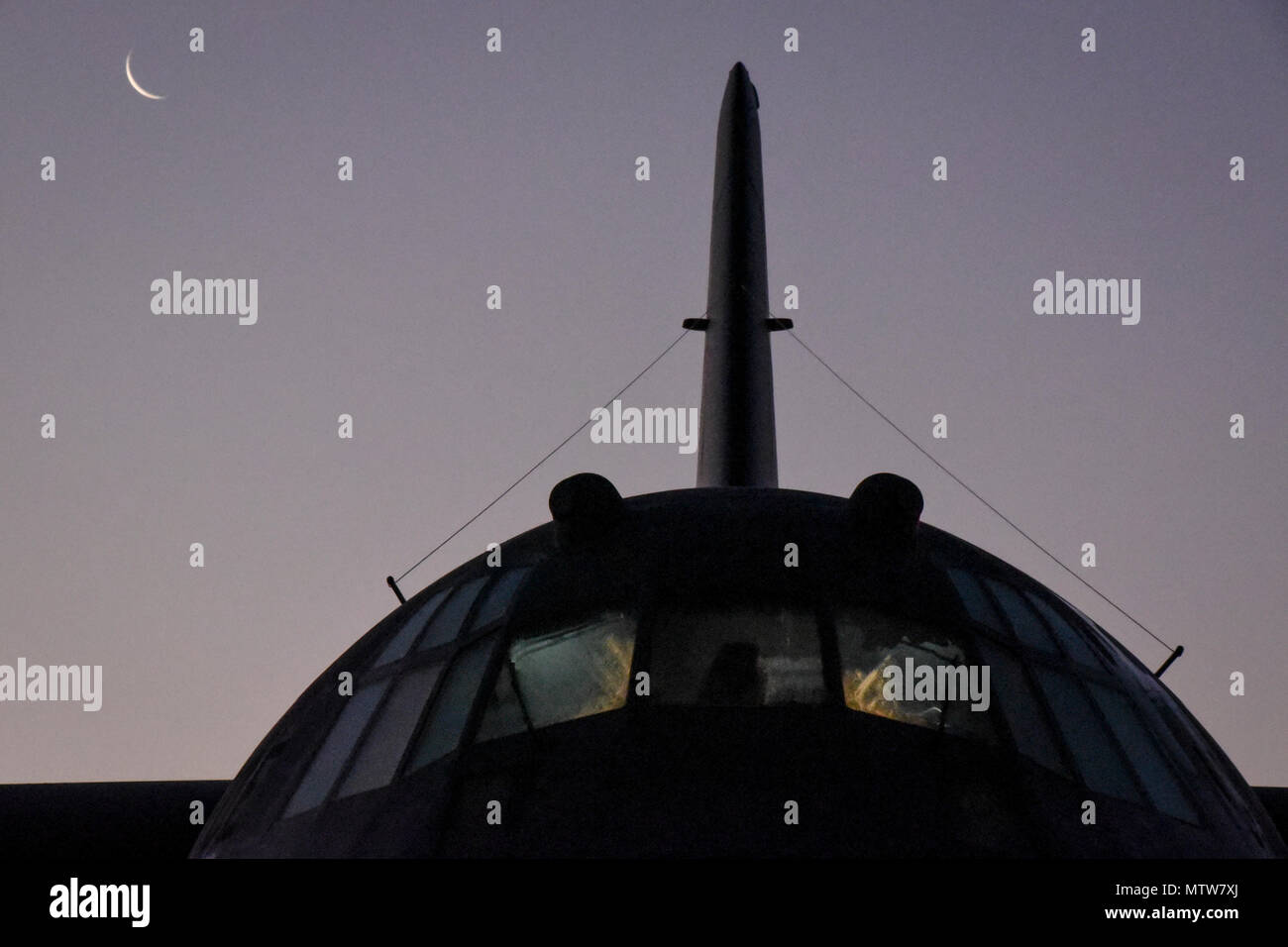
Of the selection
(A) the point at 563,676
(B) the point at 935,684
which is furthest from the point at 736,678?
(B) the point at 935,684

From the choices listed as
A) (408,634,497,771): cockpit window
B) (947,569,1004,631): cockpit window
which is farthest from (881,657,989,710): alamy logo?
(408,634,497,771): cockpit window

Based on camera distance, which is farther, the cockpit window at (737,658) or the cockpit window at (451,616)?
the cockpit window at (451,616)

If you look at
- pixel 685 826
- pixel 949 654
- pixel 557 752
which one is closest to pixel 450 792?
pixel 557 752

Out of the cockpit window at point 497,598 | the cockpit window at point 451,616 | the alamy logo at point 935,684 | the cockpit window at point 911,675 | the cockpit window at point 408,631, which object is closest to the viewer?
the cockpit window at point 911,675

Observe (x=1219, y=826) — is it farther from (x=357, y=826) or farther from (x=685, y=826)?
(x=357, y=826)
